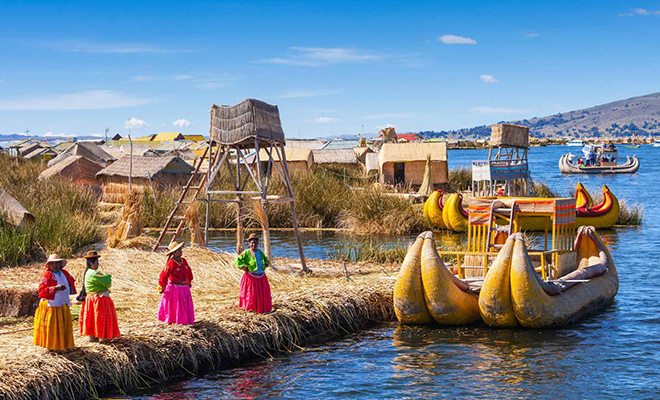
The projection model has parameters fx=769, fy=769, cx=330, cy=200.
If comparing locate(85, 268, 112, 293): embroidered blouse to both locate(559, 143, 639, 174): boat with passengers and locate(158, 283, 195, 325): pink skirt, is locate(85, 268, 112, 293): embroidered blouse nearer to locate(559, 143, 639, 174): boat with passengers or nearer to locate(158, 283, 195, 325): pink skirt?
locate(158, 283, 195, 325): pink skirt

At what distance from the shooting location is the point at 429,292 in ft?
37.4

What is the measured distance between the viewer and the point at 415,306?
1159 cm

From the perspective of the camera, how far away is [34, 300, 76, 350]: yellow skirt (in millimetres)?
7926

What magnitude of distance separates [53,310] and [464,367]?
204 inches

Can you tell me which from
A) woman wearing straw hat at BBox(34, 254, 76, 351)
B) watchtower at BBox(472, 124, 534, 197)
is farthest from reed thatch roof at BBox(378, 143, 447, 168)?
woman wearing straw hat at BBox(34, 254, 76, 351)

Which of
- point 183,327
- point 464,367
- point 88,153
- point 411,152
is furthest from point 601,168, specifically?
point 183,327

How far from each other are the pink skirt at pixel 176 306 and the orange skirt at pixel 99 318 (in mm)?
875

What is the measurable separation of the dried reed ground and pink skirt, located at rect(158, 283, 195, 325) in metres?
0.11

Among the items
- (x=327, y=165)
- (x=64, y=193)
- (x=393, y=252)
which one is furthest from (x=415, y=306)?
(x=327, y=165)

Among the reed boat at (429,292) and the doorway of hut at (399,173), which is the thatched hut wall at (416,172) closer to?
the doorway of hut at (399,173)

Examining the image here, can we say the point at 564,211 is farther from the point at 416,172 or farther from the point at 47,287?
the point at 416,172

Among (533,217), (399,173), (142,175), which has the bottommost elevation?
(533,217)

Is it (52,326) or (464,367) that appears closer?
(52,326)

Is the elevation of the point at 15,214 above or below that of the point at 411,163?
below
